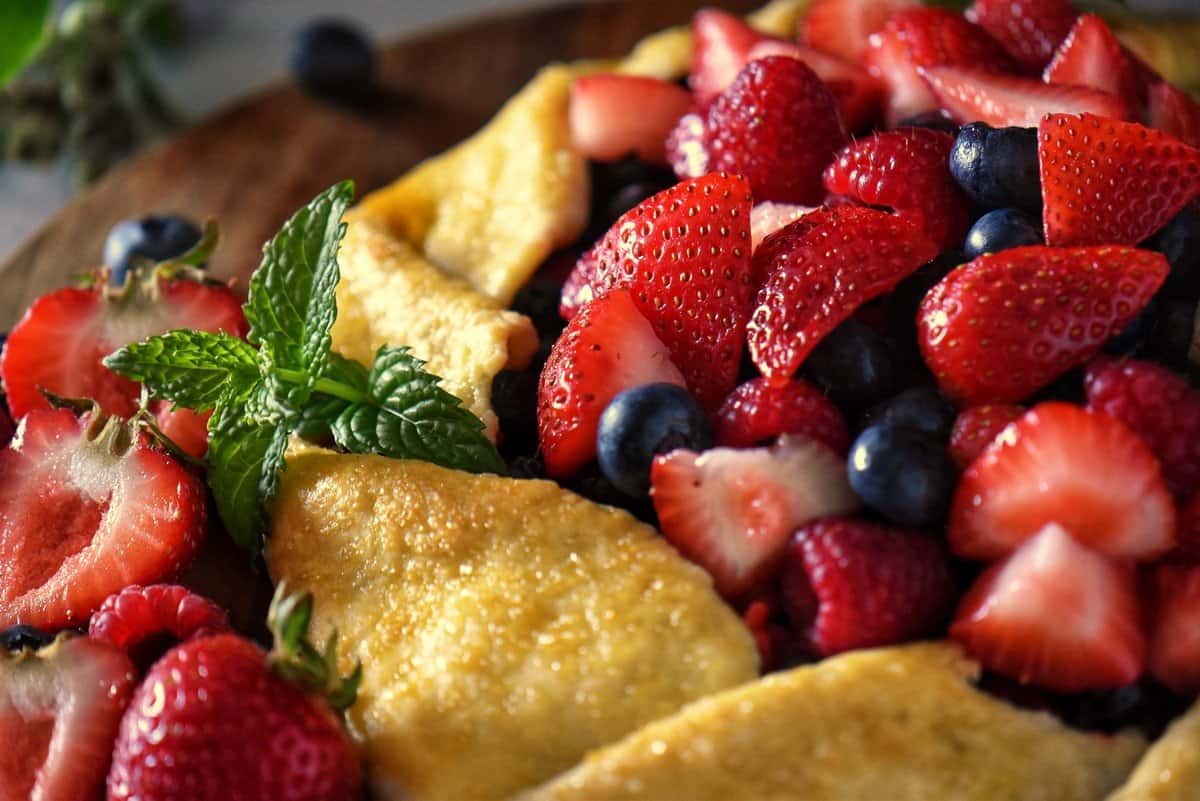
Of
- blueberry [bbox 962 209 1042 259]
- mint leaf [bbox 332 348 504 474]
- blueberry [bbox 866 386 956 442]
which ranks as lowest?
mint leaf [bbox 332 348 504 474]

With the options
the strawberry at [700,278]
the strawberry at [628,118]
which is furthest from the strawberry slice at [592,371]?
the strawberry at [628,118]

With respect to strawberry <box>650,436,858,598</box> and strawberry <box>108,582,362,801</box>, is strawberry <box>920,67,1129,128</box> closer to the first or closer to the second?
strawberry <box>650,436,858,598</box>

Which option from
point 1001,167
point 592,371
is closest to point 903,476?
point 592,371

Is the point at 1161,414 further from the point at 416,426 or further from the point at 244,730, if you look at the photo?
the point at 244,730

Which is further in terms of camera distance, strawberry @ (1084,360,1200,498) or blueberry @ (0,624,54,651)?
blueberry @ (0,624,54,651)

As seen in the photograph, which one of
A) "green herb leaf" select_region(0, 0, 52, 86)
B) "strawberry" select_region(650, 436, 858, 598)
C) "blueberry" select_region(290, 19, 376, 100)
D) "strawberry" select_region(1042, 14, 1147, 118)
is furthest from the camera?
"blueberry" select_region(290, 19, 376, 100)

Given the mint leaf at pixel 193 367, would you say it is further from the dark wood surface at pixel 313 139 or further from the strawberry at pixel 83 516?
the dark wood surface at pixel 313 139

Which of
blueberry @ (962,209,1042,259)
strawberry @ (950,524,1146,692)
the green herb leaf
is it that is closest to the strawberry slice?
blueberry @ (962,209,1042,259)
